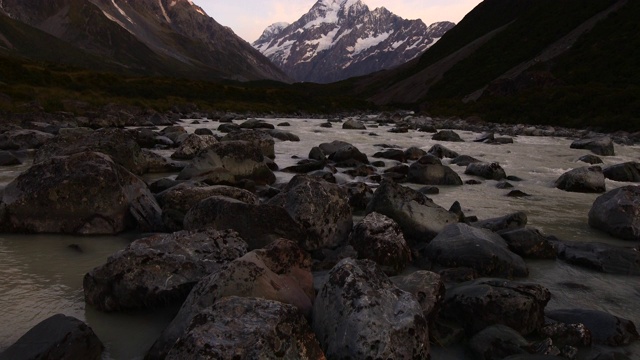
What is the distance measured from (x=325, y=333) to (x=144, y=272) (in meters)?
2.35

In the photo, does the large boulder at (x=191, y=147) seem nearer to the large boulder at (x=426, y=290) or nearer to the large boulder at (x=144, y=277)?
the large boulder at (x=144, y=277)

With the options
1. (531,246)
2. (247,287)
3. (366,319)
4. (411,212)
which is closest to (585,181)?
(531,246)

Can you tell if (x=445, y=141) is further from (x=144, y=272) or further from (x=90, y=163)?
(x=144, y=272)

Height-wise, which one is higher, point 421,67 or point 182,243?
point 421,67

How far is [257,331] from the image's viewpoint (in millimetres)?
3660

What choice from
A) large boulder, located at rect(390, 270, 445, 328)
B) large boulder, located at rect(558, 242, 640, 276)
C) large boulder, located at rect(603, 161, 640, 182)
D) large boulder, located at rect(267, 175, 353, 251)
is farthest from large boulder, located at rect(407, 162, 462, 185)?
large boulder, located at rect(390, 270, 445, 328)

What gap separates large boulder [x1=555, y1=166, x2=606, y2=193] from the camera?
1336 centimetres

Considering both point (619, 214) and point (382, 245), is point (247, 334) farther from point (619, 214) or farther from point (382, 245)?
point (619, 214)

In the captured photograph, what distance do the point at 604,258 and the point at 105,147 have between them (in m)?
12.3

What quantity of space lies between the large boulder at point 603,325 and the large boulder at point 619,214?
14.6 ft

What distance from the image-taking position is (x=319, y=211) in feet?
25.9

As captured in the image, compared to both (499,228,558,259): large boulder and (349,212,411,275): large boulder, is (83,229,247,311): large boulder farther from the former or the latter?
(499,228,558,259): large boulder

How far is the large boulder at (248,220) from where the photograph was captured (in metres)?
6.95

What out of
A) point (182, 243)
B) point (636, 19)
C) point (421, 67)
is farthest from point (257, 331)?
point (421, 67)
